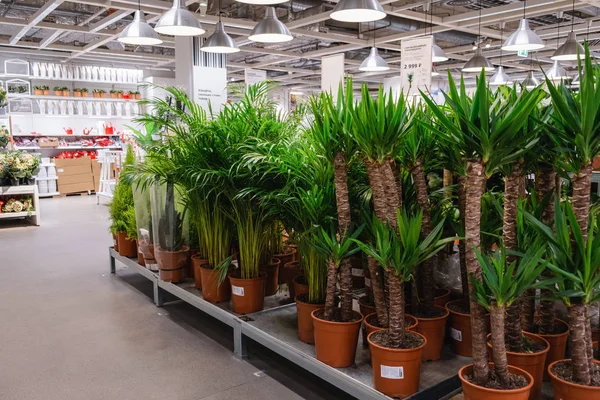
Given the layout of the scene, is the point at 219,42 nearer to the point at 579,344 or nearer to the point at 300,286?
the point at 300,286

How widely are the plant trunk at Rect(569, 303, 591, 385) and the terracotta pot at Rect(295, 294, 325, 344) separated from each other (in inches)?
47.0

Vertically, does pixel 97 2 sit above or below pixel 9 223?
above

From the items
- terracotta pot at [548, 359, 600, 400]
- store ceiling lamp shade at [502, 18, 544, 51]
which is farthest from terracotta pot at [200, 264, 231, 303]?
store ceiling lamp shade at [502, 18, 544, 51]

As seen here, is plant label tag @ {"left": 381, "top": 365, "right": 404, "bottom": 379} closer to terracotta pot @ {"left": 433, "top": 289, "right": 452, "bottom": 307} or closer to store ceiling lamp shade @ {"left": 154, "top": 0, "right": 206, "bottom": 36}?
terracotta pot @ {"left": 433, "top": 289, "right": 452, "bottom": 307}

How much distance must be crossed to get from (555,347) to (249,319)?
1629 mm

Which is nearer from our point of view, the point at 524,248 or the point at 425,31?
the point at 524,248

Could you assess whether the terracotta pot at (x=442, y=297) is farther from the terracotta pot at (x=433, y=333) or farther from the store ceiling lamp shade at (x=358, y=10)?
the store ceiling lamp shade at (x=358, y=10)

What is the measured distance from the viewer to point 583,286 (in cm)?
166

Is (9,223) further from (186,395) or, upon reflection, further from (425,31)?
(425,31)

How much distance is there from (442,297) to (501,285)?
1.02 m

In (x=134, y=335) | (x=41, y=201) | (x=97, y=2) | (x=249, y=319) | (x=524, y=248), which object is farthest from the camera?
(x=41, y=201)

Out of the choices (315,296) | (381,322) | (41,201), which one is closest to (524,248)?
(381,322)

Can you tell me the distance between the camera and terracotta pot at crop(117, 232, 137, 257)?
4.72 metres

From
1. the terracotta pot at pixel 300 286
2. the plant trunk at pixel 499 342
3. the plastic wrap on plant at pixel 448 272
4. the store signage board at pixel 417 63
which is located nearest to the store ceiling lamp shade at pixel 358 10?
the store signage board at pixel 417 63
